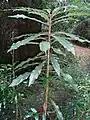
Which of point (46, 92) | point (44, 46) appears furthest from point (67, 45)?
point (46, 92)

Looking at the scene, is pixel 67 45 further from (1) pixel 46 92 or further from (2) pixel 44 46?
(1) pixel 46 92

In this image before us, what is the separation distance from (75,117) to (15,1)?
1.74 meters

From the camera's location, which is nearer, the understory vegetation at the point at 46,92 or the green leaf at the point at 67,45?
the green leaf at the point at 67,45

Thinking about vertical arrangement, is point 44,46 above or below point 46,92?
above

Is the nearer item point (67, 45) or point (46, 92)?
point (67, 45)

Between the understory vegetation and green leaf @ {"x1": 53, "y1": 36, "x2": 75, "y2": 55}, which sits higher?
green leaf @ {"x1": 53, "y1": 36, "x2": 75, "y2": 55}

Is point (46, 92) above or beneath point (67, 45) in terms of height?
beneath

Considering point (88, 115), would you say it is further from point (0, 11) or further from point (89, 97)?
point (0, 11)

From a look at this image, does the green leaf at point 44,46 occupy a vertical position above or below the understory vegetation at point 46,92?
above

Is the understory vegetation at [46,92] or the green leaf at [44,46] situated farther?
the understory vegetation at [46,92]

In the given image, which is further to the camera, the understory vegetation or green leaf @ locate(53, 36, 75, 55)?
the understory vegetation

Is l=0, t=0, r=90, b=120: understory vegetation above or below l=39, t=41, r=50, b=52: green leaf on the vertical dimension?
below

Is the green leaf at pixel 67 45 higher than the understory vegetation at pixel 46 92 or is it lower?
higher

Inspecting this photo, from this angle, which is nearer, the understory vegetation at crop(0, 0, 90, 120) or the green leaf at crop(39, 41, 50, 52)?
the green leaf at crop(39, 41, 50, 52)
